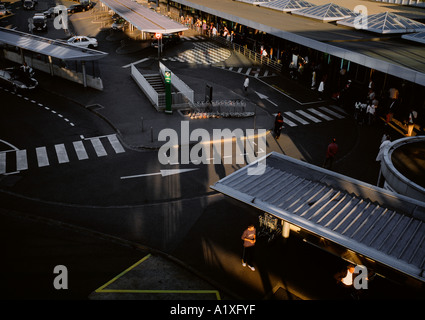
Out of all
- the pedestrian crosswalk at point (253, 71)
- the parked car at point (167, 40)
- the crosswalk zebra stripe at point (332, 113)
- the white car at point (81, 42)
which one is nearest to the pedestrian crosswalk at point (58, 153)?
the crosswalk zebra stripe at point (332, 113)

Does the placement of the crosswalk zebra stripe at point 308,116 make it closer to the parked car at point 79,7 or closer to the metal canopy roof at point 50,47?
the metal canopy roof at point 50,47

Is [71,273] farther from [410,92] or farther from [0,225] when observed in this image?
[410,92]

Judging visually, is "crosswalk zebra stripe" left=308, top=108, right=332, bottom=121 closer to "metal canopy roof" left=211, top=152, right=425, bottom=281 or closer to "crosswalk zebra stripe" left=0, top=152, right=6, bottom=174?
"metal canopy roof" left=211, top=152, right=425, bottom=281

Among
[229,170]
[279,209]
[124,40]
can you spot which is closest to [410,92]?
[229,170]

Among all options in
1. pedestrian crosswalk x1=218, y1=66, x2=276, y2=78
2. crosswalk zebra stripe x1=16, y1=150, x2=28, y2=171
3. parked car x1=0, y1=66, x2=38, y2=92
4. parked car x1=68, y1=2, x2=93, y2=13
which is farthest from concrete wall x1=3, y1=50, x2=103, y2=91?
parked car x1=68, y1=2, x2=93, y2=13

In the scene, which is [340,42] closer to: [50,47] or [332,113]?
[332,113]
